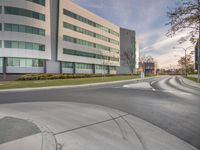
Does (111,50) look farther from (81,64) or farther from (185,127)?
(185,127)

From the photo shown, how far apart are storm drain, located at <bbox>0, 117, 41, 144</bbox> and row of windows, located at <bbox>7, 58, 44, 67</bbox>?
110 ft

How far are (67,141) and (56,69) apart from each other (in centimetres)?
4173

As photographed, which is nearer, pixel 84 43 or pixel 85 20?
pixel 84 43

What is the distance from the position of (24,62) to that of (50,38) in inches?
354

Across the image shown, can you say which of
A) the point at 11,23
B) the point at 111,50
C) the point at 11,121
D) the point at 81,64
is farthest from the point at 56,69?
the point at 11,121

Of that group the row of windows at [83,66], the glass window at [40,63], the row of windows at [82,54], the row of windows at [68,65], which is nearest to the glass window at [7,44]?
the glass window at [40,63]

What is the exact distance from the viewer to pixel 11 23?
3516cm

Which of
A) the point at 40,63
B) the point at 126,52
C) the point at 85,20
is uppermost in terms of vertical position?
the point at 85,20

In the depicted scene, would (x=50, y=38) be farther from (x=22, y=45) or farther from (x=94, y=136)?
(x=94, y=136)

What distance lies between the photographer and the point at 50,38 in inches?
1645

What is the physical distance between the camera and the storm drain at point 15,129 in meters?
4.28

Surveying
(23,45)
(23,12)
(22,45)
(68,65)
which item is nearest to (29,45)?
(23,45)

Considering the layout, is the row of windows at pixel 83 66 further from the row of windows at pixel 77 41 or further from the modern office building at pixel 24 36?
the modern office building at pixel 24 36

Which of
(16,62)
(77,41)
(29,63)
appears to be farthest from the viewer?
(77,41)
